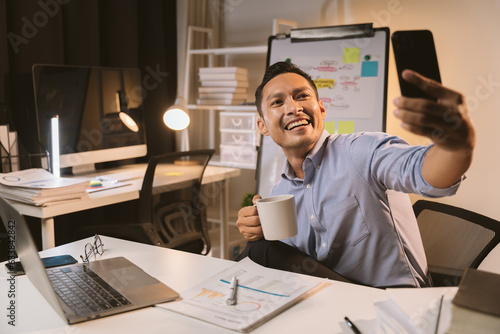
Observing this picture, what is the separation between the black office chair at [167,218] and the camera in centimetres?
233

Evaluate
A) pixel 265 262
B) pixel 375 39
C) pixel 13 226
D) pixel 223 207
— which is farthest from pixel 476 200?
pixel 13 226

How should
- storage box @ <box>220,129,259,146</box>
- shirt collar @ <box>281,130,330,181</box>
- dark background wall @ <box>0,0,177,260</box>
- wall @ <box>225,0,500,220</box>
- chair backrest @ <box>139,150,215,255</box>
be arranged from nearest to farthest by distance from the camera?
1. shirt collar @ <box>281,130,330,181</box>
2. chair backrest @ <box>139,150,215,255</box>
3. dark background wall @ <box>0,0,177,260</box>
4. wall @ <box>225,0,500,220</box>
5. storage box @ <box>220,129,259,146</box>

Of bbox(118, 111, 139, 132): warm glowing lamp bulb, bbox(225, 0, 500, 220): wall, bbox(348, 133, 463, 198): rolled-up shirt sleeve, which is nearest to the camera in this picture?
bbox(348, 133, 463, 198): rolled-up shirt sleeve

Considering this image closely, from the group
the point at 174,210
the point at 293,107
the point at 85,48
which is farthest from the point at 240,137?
the point at 293,107

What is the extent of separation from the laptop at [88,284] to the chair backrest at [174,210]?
100 cm

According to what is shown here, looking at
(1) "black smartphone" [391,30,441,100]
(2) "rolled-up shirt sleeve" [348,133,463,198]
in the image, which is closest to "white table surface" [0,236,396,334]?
(2) "rolled-up shirt sleeve" [348,133,463,198]

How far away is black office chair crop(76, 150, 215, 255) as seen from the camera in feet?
7.65

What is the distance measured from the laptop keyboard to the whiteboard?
1.79 metres

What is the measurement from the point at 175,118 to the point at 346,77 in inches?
42.1

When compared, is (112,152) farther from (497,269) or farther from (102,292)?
(497,269)

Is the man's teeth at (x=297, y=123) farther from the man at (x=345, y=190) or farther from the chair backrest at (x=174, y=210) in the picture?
the chair backrest at (x=174, y=210)

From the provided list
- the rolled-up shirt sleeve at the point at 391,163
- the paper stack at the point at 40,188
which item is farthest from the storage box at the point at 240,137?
the rolled-up shirt sleeve at the point at 391,163

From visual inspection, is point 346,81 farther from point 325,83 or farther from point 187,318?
point 187,318

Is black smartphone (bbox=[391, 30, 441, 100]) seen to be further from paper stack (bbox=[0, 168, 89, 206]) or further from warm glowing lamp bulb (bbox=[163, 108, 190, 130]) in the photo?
warm glowing lamp bulb (bbox=[163, 108, 190, 130])
